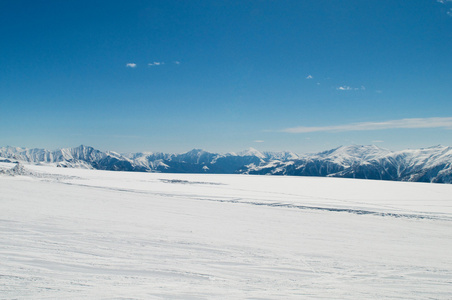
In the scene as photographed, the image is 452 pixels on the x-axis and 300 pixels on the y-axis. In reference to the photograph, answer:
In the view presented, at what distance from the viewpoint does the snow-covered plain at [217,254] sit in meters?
6.11

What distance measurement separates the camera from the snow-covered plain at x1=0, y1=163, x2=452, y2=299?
241 inches

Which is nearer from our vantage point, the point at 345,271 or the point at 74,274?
the point at 74,274

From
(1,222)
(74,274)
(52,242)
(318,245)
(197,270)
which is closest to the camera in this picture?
(74,274)

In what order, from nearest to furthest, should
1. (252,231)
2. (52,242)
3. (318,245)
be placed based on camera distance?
(52,242) → (318,245) → (252,231)

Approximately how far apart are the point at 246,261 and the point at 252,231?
152 inches

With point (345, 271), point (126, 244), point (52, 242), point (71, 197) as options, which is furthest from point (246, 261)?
point (71, 197)

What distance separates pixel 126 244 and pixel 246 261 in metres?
4.60

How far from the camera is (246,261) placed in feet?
26.3

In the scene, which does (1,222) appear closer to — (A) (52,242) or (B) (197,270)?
(A) (52,242)

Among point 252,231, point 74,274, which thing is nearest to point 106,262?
point 74,274

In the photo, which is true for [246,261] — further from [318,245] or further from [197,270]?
[318,245]

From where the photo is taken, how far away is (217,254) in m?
8.49

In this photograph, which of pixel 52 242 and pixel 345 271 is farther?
pixel 52 242

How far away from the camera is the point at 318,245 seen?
9.95 m
